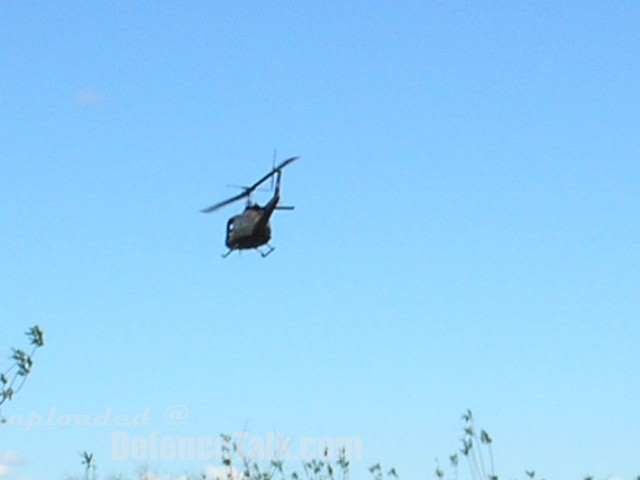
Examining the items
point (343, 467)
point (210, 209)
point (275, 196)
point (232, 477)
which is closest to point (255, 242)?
point (275, 196)

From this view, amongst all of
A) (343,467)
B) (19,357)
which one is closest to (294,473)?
(343,467)

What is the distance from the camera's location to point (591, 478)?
20438mm

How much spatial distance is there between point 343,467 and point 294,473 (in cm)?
236

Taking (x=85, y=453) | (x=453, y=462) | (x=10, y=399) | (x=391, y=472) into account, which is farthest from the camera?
(x=391, y=472)

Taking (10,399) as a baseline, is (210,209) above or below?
above

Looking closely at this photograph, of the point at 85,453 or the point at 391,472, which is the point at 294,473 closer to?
the point at 391,472

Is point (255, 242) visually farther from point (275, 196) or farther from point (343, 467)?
point (343, 467)

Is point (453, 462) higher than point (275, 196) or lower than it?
lower

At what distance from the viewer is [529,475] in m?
23.0

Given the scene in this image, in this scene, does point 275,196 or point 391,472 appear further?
point 275,196

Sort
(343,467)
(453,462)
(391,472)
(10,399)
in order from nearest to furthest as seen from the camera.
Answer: (10,399), (453,462), (391,472), (343,467)

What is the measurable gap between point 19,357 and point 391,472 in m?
13.8

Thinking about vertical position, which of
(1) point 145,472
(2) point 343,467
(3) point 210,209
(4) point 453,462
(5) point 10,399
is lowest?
(5) point 10,399

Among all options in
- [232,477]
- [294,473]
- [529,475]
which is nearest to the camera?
[529,475]
